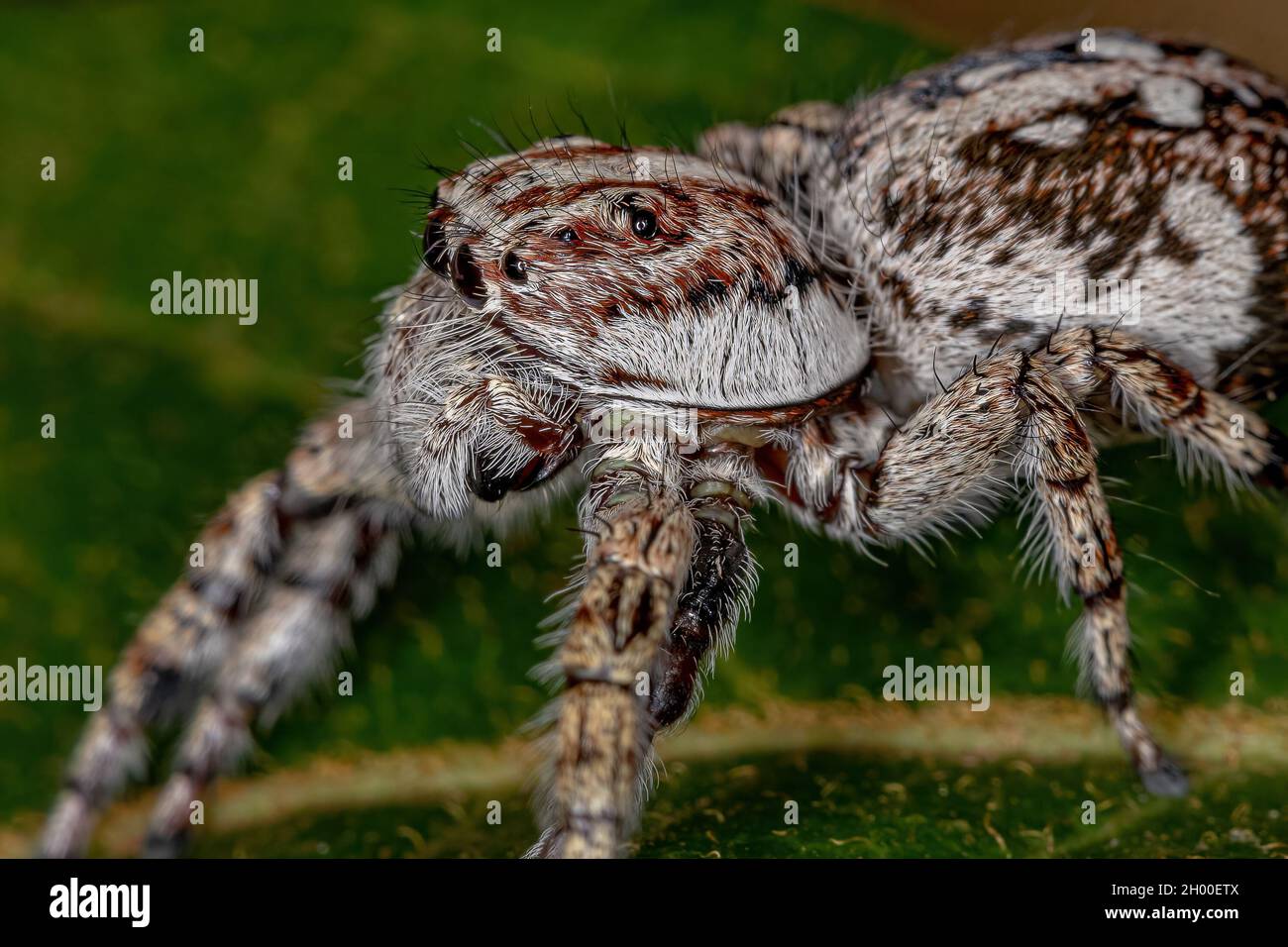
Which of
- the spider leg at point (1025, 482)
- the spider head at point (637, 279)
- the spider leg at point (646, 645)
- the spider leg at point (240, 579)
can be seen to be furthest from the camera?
the spider leg at point (240, 579)

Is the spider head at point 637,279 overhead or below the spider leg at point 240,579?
overhead

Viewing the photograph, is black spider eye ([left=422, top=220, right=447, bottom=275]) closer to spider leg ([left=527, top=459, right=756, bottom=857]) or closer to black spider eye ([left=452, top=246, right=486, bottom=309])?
black spider eye ([left=452, top=246, right=486, bottom=309])

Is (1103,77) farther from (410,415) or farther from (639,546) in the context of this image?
(410,415)

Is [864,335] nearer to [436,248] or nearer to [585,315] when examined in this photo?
[585,315]

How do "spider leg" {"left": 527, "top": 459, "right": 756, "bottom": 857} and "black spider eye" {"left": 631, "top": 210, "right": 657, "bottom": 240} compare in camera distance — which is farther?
"black spider eye" {"left": 631, "top": 210, "right": 657, "bottom": 240}

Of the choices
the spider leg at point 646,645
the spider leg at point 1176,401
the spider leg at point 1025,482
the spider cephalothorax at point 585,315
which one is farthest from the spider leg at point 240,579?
the spider leg at point 1176,401

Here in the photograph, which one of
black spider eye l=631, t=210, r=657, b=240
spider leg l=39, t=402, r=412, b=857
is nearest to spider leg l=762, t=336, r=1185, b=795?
black spider eye l=631, t=210, r=657, b=240

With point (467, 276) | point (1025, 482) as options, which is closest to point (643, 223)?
point (467, 276)

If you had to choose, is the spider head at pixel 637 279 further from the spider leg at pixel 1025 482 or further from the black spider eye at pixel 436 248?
the spider leg at pixel 1025 482
